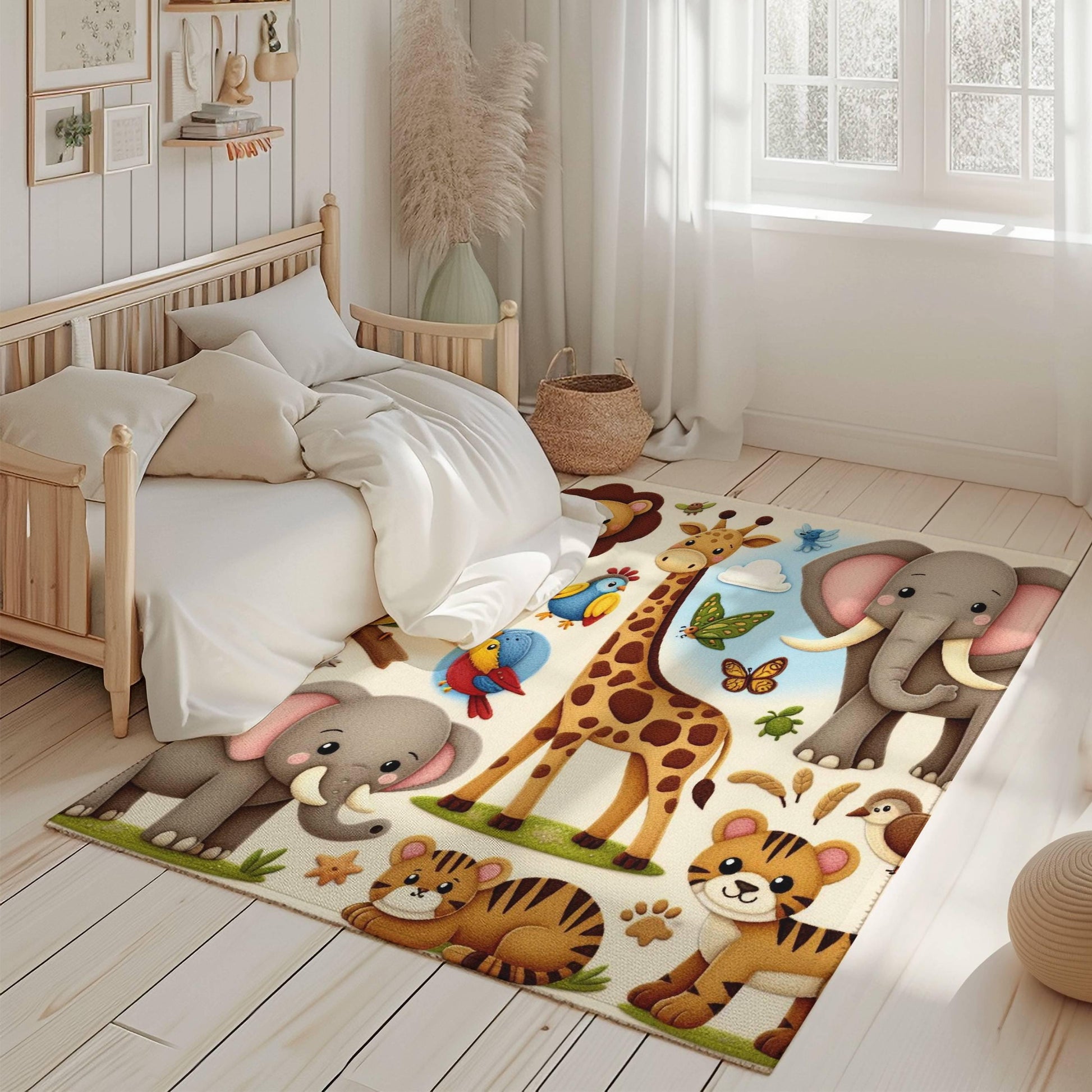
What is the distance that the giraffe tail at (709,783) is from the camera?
2.66 m

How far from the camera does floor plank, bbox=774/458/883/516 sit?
4.18 m

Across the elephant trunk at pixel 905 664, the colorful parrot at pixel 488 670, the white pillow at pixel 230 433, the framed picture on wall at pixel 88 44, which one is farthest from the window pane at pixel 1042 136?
the framed picture on wall at pixel 88 44

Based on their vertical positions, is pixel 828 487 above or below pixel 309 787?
above

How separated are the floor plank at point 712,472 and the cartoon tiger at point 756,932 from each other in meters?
1.89

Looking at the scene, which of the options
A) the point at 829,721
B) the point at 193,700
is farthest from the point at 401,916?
the point at 829,721

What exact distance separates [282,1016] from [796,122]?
350 centimetres

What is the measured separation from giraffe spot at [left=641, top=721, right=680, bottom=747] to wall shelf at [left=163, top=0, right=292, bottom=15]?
7.08 ft

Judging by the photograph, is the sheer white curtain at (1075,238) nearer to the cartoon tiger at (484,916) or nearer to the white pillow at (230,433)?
the white pillow at (230,433)

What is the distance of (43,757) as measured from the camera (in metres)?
2.75

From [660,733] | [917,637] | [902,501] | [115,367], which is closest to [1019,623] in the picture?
[917,637]

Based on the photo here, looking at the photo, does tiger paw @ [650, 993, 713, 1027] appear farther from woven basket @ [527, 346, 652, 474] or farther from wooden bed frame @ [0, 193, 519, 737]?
woven basket @ [527, 346, 652, 474]

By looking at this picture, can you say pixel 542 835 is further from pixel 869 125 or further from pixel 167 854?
pixel 869 125

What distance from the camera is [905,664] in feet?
10.4

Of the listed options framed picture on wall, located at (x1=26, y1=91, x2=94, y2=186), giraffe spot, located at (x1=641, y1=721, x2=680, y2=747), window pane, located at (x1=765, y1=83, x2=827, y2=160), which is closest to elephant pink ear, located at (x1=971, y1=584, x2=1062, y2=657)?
giraffe spot, located at (x1=641, y1=721, x2=680, y2=747)
